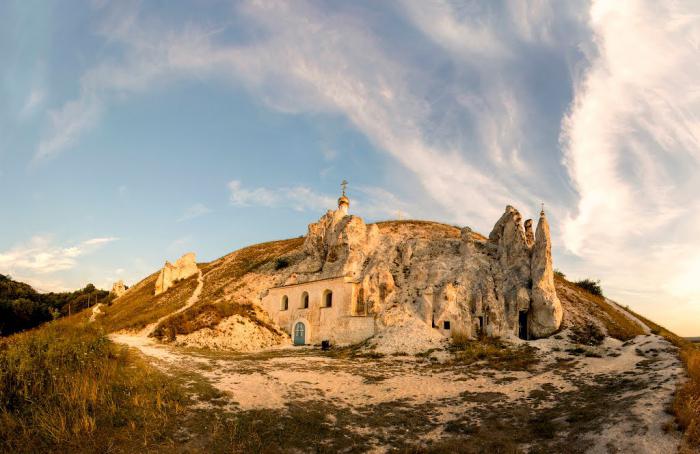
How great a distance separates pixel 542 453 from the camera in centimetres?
1082

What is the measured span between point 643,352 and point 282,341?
27.5 m

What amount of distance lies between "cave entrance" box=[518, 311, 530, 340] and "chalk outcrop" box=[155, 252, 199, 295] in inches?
1838

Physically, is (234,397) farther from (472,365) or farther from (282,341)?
(282,341)

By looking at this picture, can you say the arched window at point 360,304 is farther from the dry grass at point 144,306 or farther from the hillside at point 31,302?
the hillside at point 31,302

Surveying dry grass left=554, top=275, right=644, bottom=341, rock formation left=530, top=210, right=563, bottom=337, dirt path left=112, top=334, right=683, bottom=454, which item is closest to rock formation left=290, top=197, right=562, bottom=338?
rock formation left=530, top=210, right=563, bottom=337

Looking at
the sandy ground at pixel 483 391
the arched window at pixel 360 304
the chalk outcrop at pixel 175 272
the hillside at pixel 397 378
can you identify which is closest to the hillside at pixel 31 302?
the chalk outcrop at pixel 175 272

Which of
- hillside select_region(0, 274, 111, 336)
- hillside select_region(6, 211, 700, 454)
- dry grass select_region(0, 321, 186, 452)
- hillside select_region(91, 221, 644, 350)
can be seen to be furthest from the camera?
hillside select_region(0, 274, 111, 336)

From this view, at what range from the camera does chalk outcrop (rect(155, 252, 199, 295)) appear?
5595cm

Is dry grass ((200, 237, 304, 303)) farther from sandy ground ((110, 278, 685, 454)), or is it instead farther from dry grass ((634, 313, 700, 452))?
dry grass ((634, 313, 700, 452))

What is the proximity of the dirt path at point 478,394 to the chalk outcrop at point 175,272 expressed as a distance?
111 feet

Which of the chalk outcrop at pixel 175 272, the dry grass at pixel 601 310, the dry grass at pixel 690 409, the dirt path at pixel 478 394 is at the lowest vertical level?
the dirt path at pixel 478 394

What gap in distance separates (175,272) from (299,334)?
3007 cm

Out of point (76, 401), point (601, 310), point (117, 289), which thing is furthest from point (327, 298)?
point (117, 289)

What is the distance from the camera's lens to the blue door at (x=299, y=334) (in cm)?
3653
